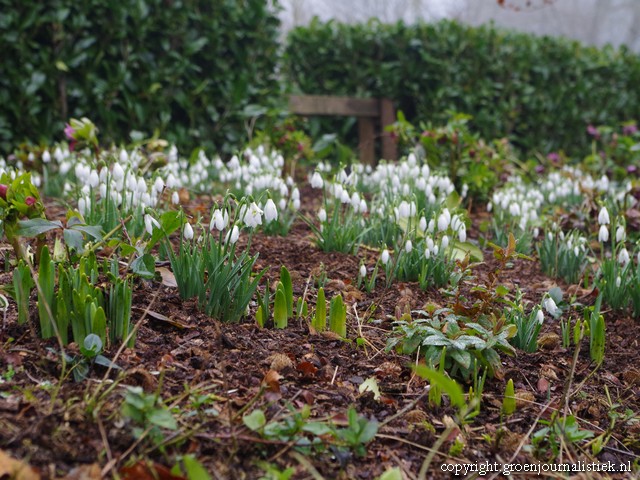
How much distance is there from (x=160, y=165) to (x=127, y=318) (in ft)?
9.50

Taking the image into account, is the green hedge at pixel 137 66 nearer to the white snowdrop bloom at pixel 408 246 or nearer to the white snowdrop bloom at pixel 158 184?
the white snowdrop bloom at pixel 158 184

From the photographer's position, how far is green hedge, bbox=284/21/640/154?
8.06m

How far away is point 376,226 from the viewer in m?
3.45

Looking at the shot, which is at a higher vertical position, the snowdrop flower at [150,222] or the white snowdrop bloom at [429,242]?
the snowdrop flower at [150,222]

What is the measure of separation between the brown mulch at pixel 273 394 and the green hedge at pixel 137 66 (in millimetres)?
3688

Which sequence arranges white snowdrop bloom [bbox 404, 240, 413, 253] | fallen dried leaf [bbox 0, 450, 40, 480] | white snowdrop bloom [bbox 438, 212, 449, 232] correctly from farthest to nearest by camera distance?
white snowdrop bloom [bbox 404, 240, 413, 253] → white snowdrop bloom [bbox 438, 212, 449, 232] → fallen dried leaf [bbox 0, 450, 40, 480]

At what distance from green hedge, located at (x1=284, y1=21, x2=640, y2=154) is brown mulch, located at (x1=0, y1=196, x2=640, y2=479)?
19.3ft

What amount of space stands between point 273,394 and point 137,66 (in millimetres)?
5012

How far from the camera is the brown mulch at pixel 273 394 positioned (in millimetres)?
1544

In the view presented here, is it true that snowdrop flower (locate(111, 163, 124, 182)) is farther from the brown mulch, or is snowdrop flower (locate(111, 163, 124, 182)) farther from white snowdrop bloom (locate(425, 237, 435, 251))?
white snowdrop bloom (locate(425, 237, 435, 251))

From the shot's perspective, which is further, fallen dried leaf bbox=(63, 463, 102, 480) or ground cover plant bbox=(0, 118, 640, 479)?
ground cover plant bbox=(0, 118, 640, 479)

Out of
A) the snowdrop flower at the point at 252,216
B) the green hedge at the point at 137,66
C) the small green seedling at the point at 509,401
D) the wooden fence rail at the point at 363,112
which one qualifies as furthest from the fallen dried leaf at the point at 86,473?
the wooden fence rail at the point at 363,112

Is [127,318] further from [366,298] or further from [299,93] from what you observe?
[299,93]

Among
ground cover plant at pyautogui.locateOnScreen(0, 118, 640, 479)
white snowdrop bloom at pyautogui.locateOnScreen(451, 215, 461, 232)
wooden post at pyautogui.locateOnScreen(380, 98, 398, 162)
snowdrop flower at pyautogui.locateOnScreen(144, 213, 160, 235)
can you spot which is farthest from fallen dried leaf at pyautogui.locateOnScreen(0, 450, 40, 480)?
wooden post at pyautogui.locateOnScreen(380, 98, 398, 162)
